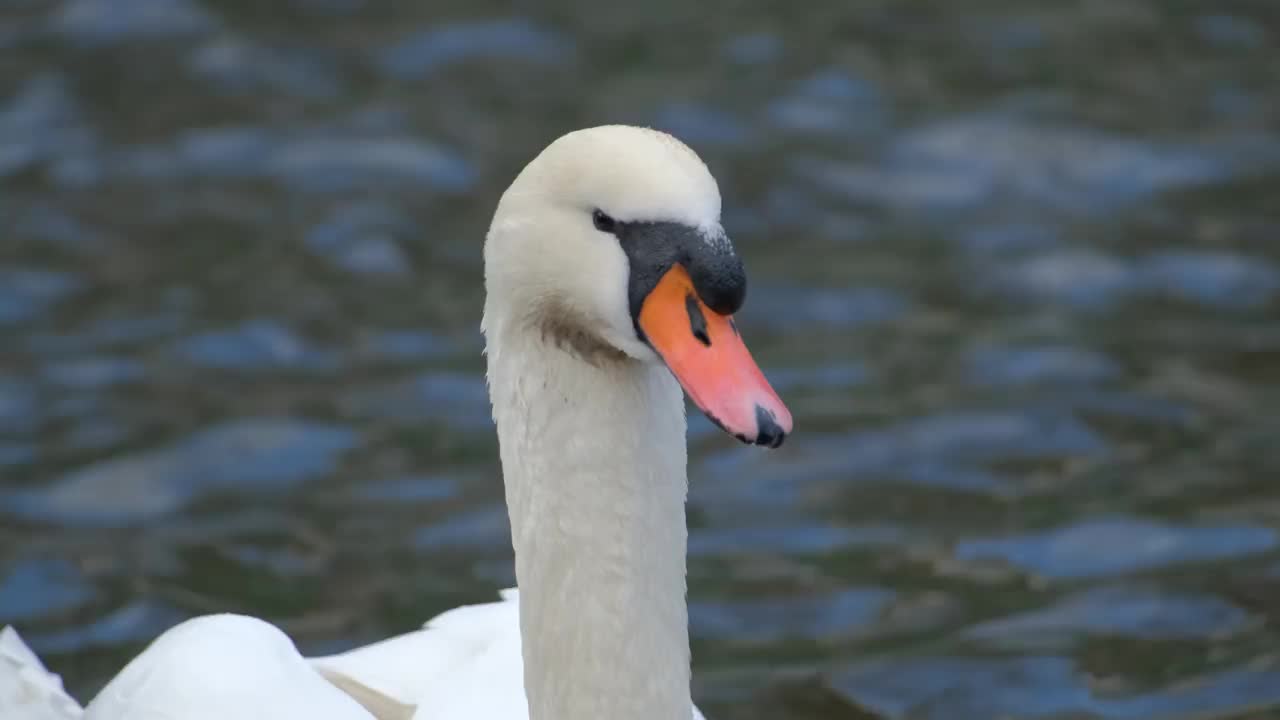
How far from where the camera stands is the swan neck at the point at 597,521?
3.72 meters

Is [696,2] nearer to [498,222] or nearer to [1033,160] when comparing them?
[1033,160]

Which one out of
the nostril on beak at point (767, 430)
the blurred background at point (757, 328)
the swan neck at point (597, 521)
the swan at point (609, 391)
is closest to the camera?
the nostril on beak at point (767, 430)

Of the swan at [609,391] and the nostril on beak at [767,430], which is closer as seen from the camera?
the nostril on beak at [767,430]

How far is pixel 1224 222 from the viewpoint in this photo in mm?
9258

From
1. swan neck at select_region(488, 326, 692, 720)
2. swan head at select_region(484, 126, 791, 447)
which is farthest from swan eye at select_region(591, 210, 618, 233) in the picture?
swan neck at select_region(488, 326, 692, 720)

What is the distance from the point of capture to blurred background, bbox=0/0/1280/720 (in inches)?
256

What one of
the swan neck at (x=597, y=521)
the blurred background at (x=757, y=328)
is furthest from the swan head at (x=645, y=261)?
the blurred background at (x=757, y=328)

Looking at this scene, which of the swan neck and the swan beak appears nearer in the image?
the swan beak

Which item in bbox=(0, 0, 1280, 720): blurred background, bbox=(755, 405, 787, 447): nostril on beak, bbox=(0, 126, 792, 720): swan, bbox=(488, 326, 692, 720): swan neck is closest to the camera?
bbox=(755, 405, 787, 447): nostril on beak

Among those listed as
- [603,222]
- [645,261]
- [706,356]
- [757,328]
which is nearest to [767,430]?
[706,356]

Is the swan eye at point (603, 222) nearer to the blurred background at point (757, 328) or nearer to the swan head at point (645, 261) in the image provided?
the swan head at point (645, 261)

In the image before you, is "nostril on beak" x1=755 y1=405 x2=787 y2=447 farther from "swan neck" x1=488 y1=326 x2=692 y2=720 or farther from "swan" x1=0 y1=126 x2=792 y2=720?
"swan neck" x1=488 y1=326 x2=692 y2=720

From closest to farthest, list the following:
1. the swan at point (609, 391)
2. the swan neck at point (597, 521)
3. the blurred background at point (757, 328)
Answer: the swan at point (609, 391) < the swan neck at point (597, 521) < the blurred background at point (757, 328)

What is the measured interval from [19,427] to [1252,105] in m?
5.44
